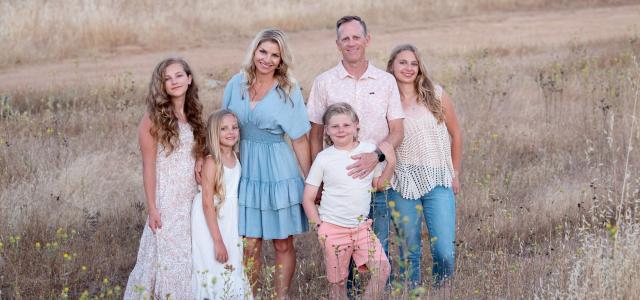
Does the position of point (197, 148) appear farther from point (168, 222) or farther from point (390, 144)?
point (390, 144)

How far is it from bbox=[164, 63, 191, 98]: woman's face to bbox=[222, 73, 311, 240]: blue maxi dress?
34 centimetres

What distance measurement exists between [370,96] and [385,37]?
15613 millimetres

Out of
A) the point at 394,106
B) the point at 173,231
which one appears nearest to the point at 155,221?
the point at 173,231

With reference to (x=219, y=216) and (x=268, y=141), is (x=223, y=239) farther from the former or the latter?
(x=268, y=141)

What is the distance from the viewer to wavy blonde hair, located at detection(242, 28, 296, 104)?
18.2 ft

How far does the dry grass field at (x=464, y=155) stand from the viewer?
236 inches

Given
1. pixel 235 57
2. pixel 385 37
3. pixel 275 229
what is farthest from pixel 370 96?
pixel 385 37

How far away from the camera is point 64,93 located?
497 inches

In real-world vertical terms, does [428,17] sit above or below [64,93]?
above

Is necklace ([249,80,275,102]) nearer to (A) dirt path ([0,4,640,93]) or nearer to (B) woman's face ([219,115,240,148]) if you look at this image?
(B) woman's face ([219,115,240,148])

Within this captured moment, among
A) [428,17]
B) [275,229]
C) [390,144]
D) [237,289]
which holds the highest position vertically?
[428,17]

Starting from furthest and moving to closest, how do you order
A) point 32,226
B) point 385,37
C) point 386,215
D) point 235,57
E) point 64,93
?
point 385,37, point 235,57, point 64,93, point 32,226, point 386,215

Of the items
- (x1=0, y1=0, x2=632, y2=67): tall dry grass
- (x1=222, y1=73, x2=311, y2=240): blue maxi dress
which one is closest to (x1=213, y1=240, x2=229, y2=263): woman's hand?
(x1=222, y1=73, x2=311, y2=240): blue maxi dress

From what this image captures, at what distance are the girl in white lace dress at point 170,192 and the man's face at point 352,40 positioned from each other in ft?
3.61
